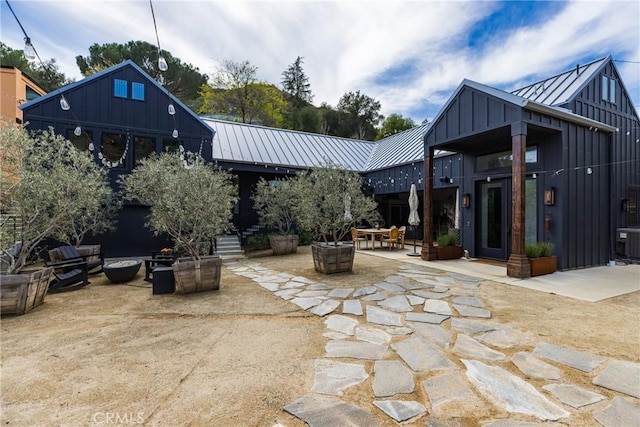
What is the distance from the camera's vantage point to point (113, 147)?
31.2 feet

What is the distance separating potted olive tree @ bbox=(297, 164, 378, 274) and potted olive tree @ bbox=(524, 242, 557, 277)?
352 centimetres

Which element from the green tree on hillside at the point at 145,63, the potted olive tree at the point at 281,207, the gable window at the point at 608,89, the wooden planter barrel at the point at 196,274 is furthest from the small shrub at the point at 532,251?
the green tree on hillside at the point at 145,63

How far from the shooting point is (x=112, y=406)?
6.69 ft

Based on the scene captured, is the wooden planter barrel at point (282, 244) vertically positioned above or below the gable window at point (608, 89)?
below

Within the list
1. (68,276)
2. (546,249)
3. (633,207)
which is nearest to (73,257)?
(68,276)

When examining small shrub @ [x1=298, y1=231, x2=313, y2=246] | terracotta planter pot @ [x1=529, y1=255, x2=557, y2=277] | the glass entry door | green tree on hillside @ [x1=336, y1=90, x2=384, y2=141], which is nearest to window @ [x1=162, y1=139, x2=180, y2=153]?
small shrub @ [x1=298, y1=231, x2=313, y2=246]

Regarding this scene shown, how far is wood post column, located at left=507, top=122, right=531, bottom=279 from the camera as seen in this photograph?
5.80 m

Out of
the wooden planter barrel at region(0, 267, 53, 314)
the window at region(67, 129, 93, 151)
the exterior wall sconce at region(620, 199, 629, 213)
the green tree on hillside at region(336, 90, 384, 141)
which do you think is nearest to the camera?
the wooden planter barrel at region(0, 267, 53, 314)

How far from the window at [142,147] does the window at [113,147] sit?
0.34 meters

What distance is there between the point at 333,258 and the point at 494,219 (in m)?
5.02

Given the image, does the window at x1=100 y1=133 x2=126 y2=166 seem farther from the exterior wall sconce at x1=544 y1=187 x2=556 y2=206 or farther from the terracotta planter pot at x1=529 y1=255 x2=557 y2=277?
the exterior wall sconce at x1=544 y1=187 x2=556 y2=206

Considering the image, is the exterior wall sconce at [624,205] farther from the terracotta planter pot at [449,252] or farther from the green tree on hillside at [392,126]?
the green tree on hillside at [392,126]

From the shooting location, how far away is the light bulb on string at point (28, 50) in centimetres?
354

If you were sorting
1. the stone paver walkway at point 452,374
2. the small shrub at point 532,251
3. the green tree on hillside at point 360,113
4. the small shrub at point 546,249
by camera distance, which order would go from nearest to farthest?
the stone paver walkway at point 452,374
the small shrub at point 532,251
the small shrub at point 546,249
the green tree on hillside at point 360,113
